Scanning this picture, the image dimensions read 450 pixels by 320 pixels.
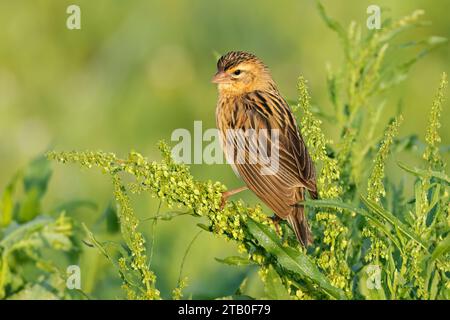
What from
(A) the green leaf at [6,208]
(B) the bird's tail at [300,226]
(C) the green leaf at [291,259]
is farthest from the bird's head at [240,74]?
(C) the green leaf at [291,259]

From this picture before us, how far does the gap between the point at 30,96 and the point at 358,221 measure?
447 centimetres

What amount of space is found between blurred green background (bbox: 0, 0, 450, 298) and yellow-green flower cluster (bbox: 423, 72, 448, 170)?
3007 mm

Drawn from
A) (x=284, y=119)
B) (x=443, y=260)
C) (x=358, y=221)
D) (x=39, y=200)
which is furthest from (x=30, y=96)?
(x=443, y=260)

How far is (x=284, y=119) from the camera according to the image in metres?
5.00

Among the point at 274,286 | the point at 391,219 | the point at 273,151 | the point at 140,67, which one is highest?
the point at 140,67

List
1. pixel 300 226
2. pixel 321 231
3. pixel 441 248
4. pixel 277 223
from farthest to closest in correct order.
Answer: pixel 277 223 < pixel 300 226 < pixel 321 231 < pixel 441 248

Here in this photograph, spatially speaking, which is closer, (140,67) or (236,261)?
(236,261)

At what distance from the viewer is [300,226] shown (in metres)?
4.02

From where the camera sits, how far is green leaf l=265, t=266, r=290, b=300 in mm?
3662

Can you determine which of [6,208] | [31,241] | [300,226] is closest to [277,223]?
[300,226]

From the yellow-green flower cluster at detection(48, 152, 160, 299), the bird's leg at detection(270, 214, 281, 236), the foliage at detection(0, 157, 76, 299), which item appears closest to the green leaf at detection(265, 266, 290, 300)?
the bird's leg at detection(270, 214, 281, 236)

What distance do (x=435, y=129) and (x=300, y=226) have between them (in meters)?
0.66

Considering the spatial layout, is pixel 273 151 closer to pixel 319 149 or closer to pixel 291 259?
pixel 319 149
